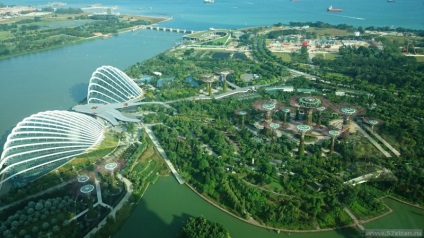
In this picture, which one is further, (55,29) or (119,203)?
(55,29)

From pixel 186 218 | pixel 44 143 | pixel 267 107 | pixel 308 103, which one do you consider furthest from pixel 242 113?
pixel 44 143

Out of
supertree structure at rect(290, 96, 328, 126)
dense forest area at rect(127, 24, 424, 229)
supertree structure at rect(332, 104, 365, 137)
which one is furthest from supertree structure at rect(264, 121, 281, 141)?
supertree structure at rect(332, 104, 365, 137)

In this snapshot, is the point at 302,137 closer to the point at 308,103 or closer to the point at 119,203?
the point at 308,103

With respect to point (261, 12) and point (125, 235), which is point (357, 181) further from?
point (261, 12)

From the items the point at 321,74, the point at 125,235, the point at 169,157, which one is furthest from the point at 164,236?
the point at 321,74

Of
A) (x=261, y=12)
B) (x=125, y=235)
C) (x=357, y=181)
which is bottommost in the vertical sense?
(x=125, y=235)

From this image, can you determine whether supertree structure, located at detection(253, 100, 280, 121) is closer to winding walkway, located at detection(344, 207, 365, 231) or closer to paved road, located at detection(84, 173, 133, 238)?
winding walkway, located at detection(344, 207, 365, 231)

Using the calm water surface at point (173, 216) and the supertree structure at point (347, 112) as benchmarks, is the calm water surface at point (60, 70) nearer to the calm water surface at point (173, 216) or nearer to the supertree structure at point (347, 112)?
the calm water surface at point (173, 216)
